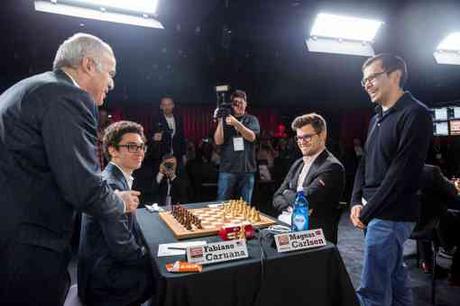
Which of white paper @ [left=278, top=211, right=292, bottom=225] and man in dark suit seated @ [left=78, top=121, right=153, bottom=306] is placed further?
white paper @ [left=278, top=211, right=292, bottom=225]

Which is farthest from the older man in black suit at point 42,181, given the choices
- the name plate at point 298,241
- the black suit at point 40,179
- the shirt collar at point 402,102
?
the shirt collar at point 402,102

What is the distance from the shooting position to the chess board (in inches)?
63.3

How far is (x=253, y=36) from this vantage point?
13.0 ft

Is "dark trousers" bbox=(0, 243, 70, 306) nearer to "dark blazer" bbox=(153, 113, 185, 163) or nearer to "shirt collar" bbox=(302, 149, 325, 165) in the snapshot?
"shirt collar" bbox=(302, 149, 325, 165)

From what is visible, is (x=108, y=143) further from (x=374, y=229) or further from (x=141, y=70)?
(x=141, y=70)

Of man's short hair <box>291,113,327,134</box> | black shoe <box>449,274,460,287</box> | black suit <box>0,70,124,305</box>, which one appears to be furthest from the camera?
black shoe <box>449,274,460,287</box>

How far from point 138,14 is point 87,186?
3330mm

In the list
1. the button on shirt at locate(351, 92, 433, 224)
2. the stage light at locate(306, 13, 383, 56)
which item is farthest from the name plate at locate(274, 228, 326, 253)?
the stage light at locate(306, 13, 383, 56)

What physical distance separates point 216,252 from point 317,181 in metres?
0.93

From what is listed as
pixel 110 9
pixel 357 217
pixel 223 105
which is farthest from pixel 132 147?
pixel 110 9

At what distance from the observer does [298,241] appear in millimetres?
1374

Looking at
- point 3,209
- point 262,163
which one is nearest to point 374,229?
point 3,209

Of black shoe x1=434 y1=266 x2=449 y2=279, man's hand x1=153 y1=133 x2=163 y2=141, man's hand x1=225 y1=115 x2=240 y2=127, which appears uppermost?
man's hand x1=225 y1=115 x2=240 y2=127

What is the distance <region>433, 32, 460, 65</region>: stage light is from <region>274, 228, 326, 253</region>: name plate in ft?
18.3
